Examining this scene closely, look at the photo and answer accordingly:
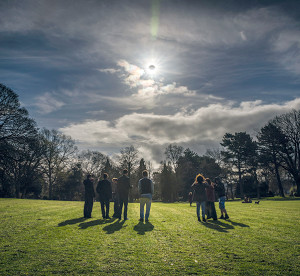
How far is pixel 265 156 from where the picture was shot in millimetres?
50562

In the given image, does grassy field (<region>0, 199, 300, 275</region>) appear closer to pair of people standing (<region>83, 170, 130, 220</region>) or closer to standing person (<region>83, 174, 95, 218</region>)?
pair of people standing (<region>83, 170, 130, 220</region>)

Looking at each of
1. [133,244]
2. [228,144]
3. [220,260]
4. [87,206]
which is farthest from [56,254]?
[228,144]

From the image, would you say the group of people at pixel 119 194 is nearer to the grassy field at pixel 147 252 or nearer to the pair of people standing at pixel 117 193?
the pair of people standing at pixel 117 193

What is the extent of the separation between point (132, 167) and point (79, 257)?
5507cm

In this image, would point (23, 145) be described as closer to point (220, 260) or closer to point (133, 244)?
point (133, 244)

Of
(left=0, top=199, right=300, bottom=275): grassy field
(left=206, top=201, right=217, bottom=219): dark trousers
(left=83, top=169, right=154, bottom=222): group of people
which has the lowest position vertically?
(left=0, top=199, right=300, bottom=275): grassy field

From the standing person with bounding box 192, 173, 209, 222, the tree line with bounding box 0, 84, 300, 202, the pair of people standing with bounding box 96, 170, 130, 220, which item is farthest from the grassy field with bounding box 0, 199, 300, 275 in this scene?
the tree line with bounding box 0, 84, 300, 202

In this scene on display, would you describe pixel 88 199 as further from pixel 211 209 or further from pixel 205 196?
pixel 211 209

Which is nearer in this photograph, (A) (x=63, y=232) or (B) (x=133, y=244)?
(B) (x=133, y=244)

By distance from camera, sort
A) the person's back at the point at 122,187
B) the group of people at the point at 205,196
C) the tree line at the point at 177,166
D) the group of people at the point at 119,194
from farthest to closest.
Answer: the tree line at the point at 177,166
the person's back at the point at 122,187
the group of people at the point at 205,196
the group of people at the point at 119,194

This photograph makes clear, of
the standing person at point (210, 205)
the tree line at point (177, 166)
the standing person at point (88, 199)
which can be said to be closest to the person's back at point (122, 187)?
the standing person at point (88, 199)

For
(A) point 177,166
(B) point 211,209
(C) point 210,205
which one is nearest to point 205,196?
(C) point 210,205

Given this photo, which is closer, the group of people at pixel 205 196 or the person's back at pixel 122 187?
the group of people at pixel 205 196

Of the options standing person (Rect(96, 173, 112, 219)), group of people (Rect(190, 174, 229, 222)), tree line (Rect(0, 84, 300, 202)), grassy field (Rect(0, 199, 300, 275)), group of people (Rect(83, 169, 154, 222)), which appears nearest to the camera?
grassy field (Rect(0, 199, 300, 275))
